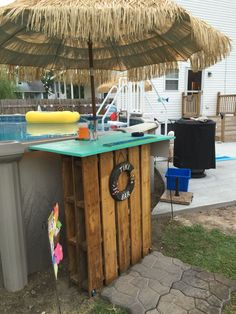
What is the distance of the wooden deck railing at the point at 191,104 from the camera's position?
1362 cm

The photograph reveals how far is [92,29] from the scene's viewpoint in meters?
2.07

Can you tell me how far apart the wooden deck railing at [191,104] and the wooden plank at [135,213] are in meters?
11.3

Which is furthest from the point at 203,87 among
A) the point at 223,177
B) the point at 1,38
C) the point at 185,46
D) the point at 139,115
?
the point at 1,38

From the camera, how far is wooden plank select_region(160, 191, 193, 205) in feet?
15.0

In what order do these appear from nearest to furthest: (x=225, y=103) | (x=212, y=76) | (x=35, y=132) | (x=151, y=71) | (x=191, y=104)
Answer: (x=151, y=71)
(x=35, y=132)
(x=191, y=104)
(x=212, y=76)
(x=225, y=103)

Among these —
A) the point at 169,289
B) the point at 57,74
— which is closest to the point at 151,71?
the point at 57,74

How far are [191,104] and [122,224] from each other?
12.1 m

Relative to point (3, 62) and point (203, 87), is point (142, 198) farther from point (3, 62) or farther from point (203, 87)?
point (203, 87)

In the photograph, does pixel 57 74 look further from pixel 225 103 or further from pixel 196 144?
pixel 225 103

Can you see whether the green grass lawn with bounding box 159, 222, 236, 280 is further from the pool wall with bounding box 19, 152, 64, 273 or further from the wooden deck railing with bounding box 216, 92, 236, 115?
the wooden deck railing with bounding box 216, 92, 236, 115

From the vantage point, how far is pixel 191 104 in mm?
Result: 13852

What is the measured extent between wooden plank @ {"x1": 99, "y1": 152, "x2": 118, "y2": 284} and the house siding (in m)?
10.6

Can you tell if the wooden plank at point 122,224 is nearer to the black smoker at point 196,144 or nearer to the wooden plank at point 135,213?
the wooden plank at point 135,213

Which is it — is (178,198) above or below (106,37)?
below
